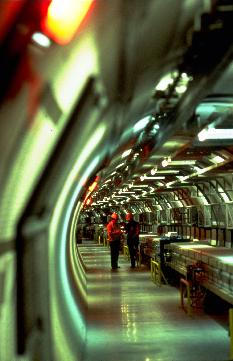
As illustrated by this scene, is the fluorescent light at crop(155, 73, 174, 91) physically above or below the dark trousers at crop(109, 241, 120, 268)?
above

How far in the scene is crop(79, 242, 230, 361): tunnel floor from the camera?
7832mm

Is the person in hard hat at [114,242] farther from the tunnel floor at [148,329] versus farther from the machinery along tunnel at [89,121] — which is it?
→ the machinery along tunnel at [89,121]

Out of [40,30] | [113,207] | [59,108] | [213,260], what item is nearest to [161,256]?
[213,260]

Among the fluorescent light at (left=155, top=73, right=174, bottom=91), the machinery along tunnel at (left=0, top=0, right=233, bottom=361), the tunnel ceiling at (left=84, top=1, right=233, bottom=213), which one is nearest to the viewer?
the machinery along tunnel at (left=0, top=0, right=233, bottom=361)

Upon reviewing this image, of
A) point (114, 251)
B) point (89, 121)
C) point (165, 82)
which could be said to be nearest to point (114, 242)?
point (114, 251)

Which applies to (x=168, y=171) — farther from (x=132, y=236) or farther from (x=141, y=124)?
(x=141, y=124)

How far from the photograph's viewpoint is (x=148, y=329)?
30.9 feet

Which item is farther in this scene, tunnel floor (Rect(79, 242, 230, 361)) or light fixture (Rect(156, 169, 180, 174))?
light fixture (Rect(156, 169, 180, 174))

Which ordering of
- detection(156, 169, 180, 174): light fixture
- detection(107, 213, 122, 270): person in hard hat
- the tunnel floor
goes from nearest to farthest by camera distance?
the tunnel floor → detection(156, 169, 180, 174): light fixture → detection(107, 213, 122, 270): person in hard hat

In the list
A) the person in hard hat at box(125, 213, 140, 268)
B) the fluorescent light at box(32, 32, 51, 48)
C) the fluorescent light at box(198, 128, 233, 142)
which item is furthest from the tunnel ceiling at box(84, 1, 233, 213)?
the person in hard hat at box(125, 213, 140, 268)

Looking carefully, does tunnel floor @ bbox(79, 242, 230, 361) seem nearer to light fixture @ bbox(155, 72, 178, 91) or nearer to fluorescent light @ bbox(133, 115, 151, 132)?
fluorescent light @ bbox(133, 115, 151, 132)

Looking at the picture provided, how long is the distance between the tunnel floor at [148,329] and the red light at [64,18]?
5147mm

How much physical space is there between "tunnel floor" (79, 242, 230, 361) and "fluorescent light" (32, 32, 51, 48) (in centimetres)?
521

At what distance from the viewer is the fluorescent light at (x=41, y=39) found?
2.95 m
